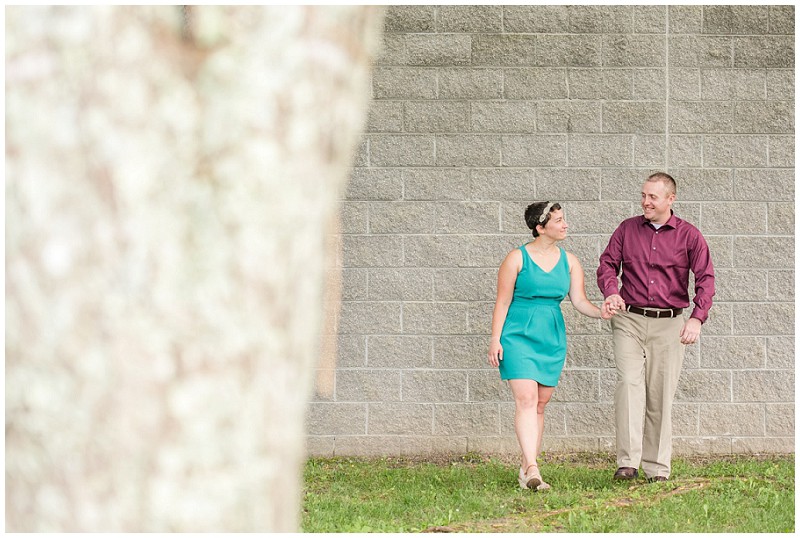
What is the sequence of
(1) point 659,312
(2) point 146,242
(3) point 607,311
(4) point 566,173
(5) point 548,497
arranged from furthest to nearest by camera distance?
(4) point 566,173 < (1) point 659,312 < (3) point 607,311 < (5) point 548,497 < (2) point 146,242

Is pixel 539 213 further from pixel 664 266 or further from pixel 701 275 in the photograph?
pixel 701 275

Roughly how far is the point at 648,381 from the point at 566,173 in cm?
153

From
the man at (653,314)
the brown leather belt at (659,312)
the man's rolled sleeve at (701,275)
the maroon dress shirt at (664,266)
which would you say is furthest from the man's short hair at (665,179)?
the brown leather belt at (659,312)

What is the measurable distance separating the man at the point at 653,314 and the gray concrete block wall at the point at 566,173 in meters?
0.75

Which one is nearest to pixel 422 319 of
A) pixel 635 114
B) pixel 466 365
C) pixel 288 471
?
pixel 466 365

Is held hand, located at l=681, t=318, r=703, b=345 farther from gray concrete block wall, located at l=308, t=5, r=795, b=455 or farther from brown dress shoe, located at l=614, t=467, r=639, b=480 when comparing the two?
gray concrete block wall, located at l=308, t=5, r=795, b=455

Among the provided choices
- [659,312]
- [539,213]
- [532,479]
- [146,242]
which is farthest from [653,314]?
[146,242]

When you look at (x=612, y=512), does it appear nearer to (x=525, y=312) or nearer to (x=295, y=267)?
(x=525, y=312)

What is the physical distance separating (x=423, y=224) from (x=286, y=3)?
5079mm

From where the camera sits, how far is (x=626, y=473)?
5.77 m

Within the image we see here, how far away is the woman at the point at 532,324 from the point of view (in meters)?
5.64

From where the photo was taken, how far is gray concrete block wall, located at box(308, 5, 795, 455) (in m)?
6.55

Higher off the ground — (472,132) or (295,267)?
(472,132)

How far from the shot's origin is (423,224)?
6.57 metres
